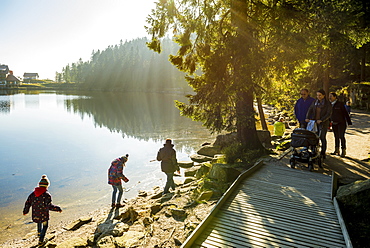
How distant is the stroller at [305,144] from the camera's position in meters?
8.08

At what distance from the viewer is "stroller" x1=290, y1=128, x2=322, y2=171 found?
808 centimetres

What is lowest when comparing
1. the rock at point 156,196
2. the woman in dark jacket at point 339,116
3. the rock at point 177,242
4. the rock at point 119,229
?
the rock at point 156,196

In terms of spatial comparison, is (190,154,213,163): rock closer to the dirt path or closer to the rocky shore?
the rocky shore

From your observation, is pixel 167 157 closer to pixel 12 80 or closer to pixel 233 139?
pixel 233 139

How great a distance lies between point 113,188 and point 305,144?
6.91 meters

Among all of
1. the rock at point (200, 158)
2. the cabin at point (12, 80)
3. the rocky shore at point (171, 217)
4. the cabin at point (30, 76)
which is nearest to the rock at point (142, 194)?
the rocky shore at point (171, 217)

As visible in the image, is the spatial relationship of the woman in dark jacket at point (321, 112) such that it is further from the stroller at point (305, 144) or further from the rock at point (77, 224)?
the rock at point (77, 224)

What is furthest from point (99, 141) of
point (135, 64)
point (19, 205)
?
point (135, 64)

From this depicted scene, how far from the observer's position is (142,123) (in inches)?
1282

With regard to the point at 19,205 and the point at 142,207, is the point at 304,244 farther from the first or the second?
the point at 19,205

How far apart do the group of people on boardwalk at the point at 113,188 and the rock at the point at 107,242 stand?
162cm

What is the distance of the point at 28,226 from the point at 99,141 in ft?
47.0

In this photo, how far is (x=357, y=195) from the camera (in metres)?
5.76

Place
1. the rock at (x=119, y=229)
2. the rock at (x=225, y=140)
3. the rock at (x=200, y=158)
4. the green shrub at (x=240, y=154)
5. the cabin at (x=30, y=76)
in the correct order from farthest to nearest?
the cabin at (x=30, y=76) < the rock at (x=225, y=140) < the rock at (x=200, y=158) < the green shrub at (x=240, y=154) < the rock at (x=119, y=229)
